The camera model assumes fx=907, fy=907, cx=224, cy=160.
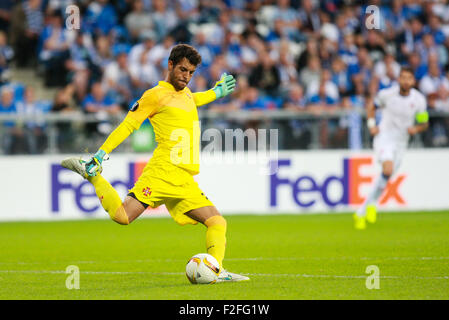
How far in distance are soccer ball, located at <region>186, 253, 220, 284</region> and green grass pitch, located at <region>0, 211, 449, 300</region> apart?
0.33 ft

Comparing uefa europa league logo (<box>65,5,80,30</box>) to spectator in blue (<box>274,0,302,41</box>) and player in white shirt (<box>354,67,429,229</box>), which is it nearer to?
spectator in blue (<box>274,0,302,41</box>)

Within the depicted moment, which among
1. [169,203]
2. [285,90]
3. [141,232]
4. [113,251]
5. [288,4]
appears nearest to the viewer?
[169,203]

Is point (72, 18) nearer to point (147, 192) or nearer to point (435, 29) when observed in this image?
point (435, 29)

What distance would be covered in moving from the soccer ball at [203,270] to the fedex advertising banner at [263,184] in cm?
865

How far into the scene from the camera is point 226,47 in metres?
19.3

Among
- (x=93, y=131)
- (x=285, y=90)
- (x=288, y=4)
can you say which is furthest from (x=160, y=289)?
(x=288, y=4)

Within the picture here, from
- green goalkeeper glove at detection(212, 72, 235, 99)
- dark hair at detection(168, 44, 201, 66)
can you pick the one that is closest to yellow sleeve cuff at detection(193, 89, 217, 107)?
green goalkeeper glove at detection(212, 72, 235, 99)

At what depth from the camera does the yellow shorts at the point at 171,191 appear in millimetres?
8539

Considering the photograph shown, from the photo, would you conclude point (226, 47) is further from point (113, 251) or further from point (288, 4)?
point (113, 251)

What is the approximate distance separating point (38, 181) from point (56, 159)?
0.55m

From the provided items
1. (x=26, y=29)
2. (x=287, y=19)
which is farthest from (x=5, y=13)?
(x=287, y=19)

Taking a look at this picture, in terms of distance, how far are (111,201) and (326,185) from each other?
9799mm

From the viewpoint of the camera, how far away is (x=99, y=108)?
17.2 meters

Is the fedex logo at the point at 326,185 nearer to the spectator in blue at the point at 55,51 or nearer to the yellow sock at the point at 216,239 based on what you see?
the spectator in blue at the point at 55,51
